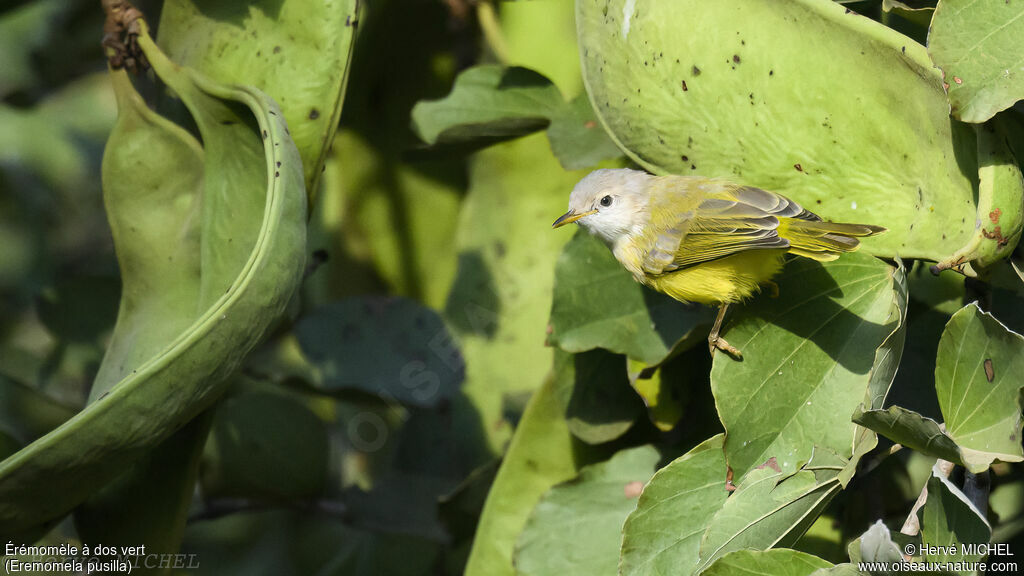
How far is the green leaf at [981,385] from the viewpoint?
66cm

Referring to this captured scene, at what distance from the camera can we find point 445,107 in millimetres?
1124

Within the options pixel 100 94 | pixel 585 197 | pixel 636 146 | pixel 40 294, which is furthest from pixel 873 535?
pixel 100 94

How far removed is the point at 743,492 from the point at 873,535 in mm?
120

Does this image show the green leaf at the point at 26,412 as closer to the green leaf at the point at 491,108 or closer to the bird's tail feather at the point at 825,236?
the green leaf at the point at 491,108

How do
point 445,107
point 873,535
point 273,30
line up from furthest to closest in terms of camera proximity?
point 445,107, point 273,30, point 873,535

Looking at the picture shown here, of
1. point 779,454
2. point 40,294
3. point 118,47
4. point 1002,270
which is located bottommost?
point 40,294

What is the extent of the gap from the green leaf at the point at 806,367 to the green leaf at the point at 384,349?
549mm

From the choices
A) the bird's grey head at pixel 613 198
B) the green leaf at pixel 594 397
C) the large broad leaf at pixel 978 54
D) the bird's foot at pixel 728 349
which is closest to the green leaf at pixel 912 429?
the bird's foot at pixel 728 349

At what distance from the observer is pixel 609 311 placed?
37.7 inches

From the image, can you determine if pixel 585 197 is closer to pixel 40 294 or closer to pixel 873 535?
pixel 873 535

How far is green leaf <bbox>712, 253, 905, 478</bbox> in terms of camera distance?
2.49 feet

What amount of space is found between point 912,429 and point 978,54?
0.30 meters

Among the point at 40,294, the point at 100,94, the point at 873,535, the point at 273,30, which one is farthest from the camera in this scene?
the point at 100,94

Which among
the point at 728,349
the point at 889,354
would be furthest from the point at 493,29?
the point at 889,354
